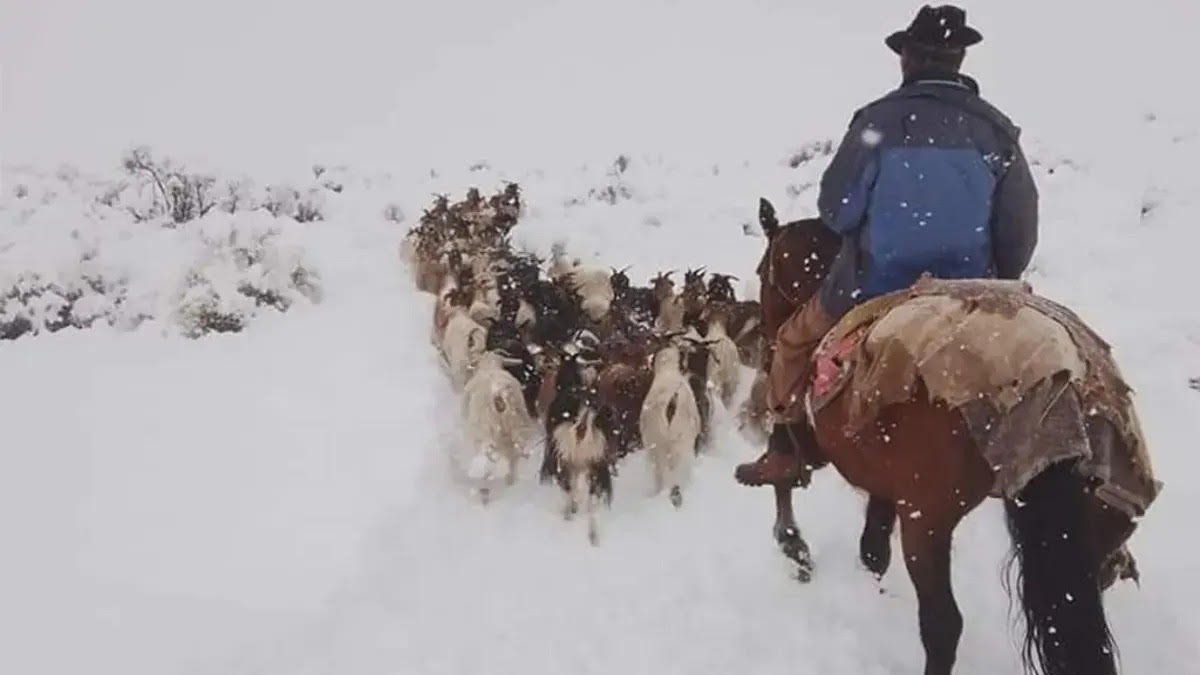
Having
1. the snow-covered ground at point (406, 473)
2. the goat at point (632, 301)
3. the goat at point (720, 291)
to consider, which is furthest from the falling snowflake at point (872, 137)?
the goat at point (632, 301)

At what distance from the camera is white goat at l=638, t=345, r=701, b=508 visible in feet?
20.1

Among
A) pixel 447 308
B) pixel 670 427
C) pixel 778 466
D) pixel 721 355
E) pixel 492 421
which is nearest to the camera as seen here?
pixel 778 466

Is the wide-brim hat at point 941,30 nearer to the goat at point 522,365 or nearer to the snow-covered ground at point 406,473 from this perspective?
the snow-covered ground at point 406,473

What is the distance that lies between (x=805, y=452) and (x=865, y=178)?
1524 millimetres

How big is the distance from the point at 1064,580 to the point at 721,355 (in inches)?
157

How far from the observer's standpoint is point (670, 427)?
613cm

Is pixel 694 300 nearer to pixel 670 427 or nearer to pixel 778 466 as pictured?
pixel 670 427

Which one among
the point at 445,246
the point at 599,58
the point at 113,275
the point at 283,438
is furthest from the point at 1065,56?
the point at 283,438

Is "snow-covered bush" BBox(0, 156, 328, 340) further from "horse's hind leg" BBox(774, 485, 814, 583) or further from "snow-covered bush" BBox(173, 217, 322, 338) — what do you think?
"horse's hind leg" BBox(774, 485, 814, 583)

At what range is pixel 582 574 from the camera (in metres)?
5.43

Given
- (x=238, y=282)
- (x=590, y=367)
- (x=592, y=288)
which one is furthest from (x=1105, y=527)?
(x=238, y=282)

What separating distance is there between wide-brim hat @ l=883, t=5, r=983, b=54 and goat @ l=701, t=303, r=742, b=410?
3200 mm

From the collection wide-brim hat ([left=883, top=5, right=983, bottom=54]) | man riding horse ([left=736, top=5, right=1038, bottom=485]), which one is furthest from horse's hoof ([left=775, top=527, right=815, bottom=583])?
wide-brim hat ([left=883, top=5, right=983, bottom=54])

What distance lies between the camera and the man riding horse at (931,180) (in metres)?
4.01
